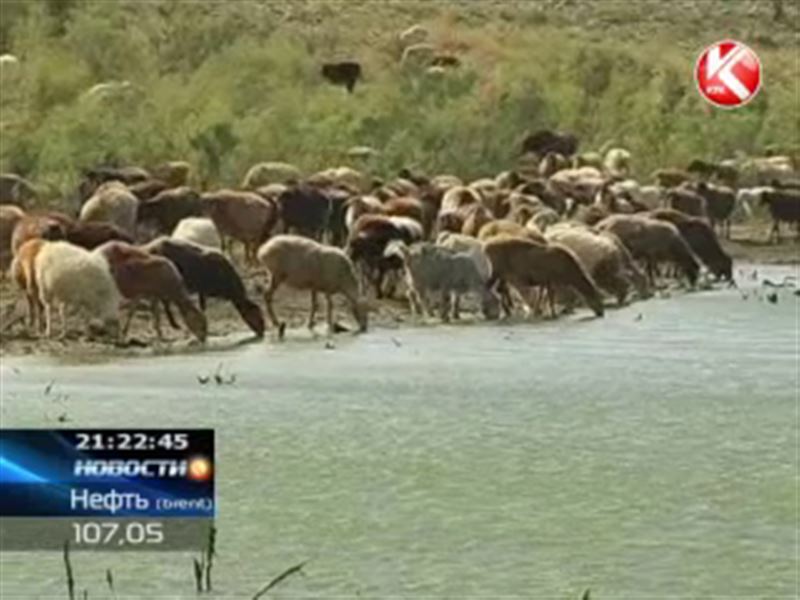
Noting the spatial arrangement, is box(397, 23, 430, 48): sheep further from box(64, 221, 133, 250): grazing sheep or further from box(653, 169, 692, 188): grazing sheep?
box(64, 221, 133, 250): grazing sheep

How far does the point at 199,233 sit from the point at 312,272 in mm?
1950

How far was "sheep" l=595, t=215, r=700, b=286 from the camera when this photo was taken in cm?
2550

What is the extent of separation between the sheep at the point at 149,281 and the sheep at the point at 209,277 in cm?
60

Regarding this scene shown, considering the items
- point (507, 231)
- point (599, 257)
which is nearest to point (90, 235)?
point (507, 231)

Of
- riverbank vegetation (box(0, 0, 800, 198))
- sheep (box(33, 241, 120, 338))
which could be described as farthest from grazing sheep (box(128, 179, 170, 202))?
sheep (box(33, 241, 120, 338))

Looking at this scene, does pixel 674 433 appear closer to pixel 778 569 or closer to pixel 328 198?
pixel 778 569

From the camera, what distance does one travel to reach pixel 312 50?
48.5 m

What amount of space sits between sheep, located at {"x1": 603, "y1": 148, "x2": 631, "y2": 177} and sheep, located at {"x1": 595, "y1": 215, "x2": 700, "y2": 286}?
9.47 m

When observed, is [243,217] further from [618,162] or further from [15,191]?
[618,162]

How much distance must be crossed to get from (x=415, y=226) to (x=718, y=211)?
970cm

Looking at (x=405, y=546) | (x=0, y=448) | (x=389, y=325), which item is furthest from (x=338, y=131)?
(x=0, y=448)

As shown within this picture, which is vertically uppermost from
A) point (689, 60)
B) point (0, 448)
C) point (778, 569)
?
point (689, 60)

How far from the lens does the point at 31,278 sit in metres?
18.0

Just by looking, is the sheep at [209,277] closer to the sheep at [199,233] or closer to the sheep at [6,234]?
the sheep at [6,234]
